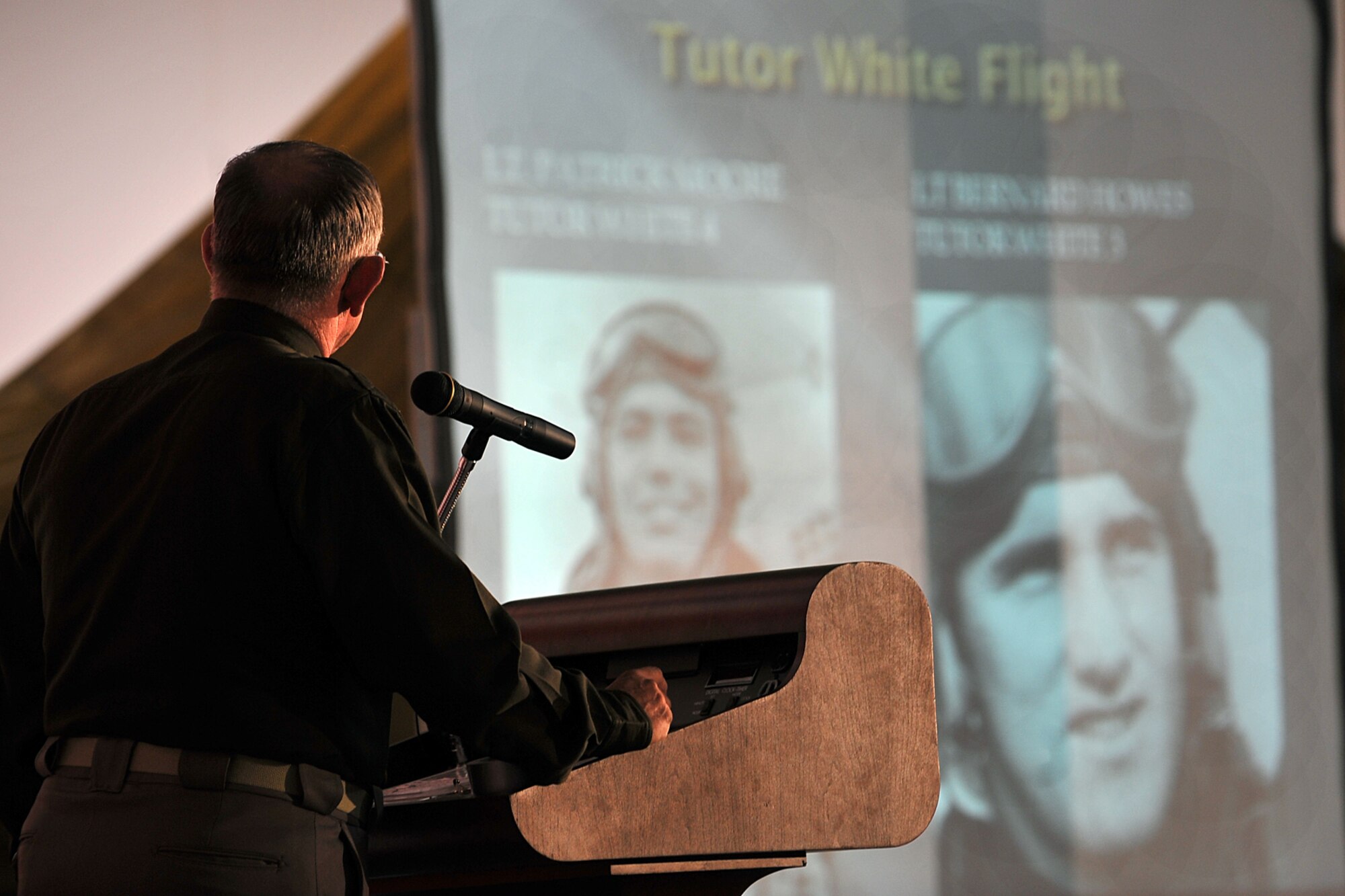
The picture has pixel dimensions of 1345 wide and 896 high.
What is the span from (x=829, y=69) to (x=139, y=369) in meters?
3.38

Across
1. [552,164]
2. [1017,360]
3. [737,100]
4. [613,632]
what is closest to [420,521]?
[613,632]

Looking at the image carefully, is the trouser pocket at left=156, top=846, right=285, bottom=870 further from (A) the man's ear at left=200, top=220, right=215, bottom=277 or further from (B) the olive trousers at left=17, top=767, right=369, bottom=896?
(A) the man's ear at left=200, top=220, right=215, bottom=277

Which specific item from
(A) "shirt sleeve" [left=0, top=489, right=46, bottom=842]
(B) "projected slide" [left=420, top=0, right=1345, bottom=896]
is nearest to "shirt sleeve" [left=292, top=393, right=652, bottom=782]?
(A) "shirt sleeve" [left=0, top=489, right=46, bottom=842]

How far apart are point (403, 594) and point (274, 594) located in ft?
0.39

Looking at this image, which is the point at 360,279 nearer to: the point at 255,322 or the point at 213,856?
the point at 255,322

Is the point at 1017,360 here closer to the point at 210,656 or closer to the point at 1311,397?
the point at 1311,397

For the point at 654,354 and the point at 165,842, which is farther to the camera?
the point at 654,354
